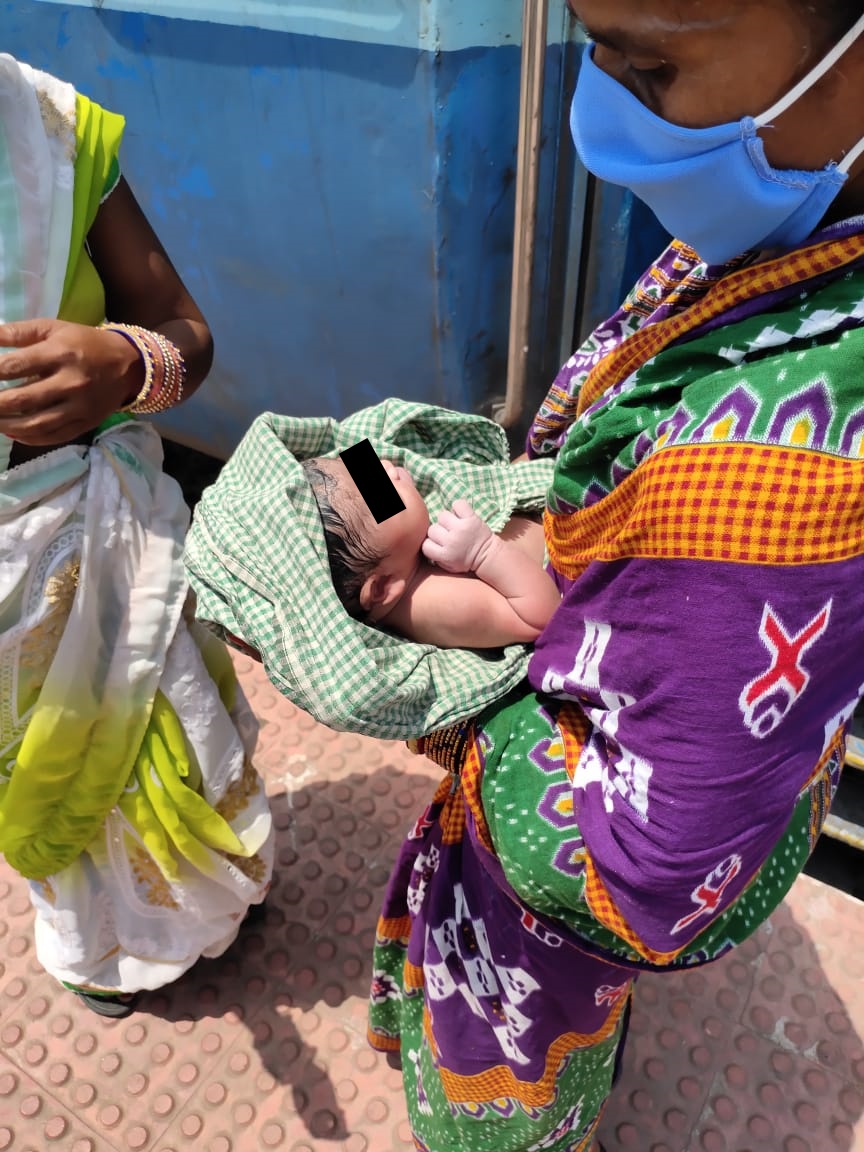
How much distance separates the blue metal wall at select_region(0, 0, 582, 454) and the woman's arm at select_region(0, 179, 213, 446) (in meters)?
0.74

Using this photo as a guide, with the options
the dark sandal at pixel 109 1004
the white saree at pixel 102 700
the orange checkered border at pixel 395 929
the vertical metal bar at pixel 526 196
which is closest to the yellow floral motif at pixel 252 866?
the white saree at pixel 102 700

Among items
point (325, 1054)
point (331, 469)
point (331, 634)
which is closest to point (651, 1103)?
point (325, 1054)

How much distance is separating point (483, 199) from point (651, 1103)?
209 cm

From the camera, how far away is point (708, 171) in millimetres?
660

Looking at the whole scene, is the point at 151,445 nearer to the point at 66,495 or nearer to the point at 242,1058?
the point at 66,495

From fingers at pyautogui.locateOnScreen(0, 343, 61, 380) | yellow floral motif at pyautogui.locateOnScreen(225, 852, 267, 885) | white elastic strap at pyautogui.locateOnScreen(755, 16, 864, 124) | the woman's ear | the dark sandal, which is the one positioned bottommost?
the dark sandal

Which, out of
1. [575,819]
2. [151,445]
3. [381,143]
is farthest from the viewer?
[381,143]

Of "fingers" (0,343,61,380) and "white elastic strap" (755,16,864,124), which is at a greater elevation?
"white elastic strap" (755,16,864,124)

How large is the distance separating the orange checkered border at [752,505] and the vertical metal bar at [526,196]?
1285 mm

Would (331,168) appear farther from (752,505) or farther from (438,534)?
(752,505)

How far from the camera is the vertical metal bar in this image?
1.57m

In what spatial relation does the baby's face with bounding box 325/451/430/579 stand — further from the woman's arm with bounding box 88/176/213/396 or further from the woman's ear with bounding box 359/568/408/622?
the woman's arm with bounding box 88/176/213/396

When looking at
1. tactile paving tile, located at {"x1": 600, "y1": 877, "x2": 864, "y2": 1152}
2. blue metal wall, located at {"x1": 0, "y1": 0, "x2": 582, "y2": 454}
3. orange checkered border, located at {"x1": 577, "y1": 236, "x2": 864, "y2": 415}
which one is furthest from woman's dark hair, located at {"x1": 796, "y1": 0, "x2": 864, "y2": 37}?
tactile paving tile, located at {"x1": 600, "y1": 877, "x2": 864, "y2": 1152}

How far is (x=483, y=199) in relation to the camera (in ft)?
6.44
